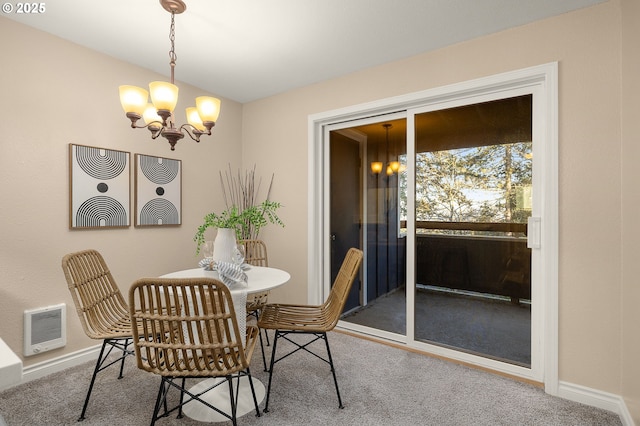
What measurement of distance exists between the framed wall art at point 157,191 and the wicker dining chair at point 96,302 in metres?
0.87

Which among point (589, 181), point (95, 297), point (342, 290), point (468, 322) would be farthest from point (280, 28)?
point (468, 322)

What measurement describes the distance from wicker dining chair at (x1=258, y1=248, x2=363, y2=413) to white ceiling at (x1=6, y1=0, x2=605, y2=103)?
155 centimetres

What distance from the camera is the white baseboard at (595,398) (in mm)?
1876

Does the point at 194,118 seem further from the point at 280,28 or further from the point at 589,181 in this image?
the point at 589,181

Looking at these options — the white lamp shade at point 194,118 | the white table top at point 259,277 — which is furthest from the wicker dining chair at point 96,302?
the white lamp shade at point 194,118

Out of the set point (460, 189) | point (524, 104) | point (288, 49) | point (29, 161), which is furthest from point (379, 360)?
point (29, 161)

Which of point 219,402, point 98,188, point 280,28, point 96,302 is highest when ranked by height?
point 280,28

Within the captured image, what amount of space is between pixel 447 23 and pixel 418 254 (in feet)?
5.65

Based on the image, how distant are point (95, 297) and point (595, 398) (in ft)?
10.1

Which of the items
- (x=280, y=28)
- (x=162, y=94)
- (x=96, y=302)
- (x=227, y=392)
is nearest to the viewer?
(x=162, y=94)

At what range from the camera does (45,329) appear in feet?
7.52

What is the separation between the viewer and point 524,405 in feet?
6.48

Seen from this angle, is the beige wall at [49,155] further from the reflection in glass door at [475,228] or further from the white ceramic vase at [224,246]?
the reflection in glass door at [475,228]

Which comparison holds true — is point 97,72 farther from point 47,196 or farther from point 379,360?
point 379,360
